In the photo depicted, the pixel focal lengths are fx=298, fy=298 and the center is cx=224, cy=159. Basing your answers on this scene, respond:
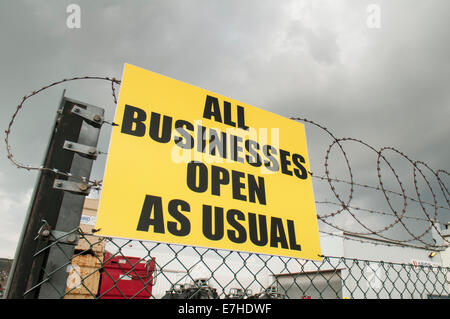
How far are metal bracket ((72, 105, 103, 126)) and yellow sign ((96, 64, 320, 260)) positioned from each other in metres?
0.17

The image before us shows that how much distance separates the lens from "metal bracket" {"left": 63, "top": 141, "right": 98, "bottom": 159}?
4.70ft

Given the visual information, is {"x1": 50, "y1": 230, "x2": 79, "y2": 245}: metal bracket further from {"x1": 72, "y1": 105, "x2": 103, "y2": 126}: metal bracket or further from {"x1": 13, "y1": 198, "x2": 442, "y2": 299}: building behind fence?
{"x1": 13, "y1": 198, "x2": 442, "y2": 299}: building behind fence

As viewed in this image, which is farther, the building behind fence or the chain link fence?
the building behind fence

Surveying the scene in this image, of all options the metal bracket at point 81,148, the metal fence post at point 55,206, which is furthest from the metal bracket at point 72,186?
the metal bracket at point 81,148

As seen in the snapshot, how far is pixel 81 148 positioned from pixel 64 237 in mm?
424

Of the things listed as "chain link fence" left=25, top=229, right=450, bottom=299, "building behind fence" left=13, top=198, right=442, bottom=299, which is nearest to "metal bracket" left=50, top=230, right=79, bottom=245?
"chain link fence" left=25, top=229, right=450, bottom=299

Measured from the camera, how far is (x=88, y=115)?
154 cm

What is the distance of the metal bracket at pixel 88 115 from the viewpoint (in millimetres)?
1514

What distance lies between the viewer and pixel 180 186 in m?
1.81

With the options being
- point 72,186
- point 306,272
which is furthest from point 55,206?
point 306,272

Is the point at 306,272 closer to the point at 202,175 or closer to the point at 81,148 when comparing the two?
the point at 202,175

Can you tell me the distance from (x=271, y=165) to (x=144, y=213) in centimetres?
107

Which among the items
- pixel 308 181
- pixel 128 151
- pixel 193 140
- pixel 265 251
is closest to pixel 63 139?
pixel 128 151
